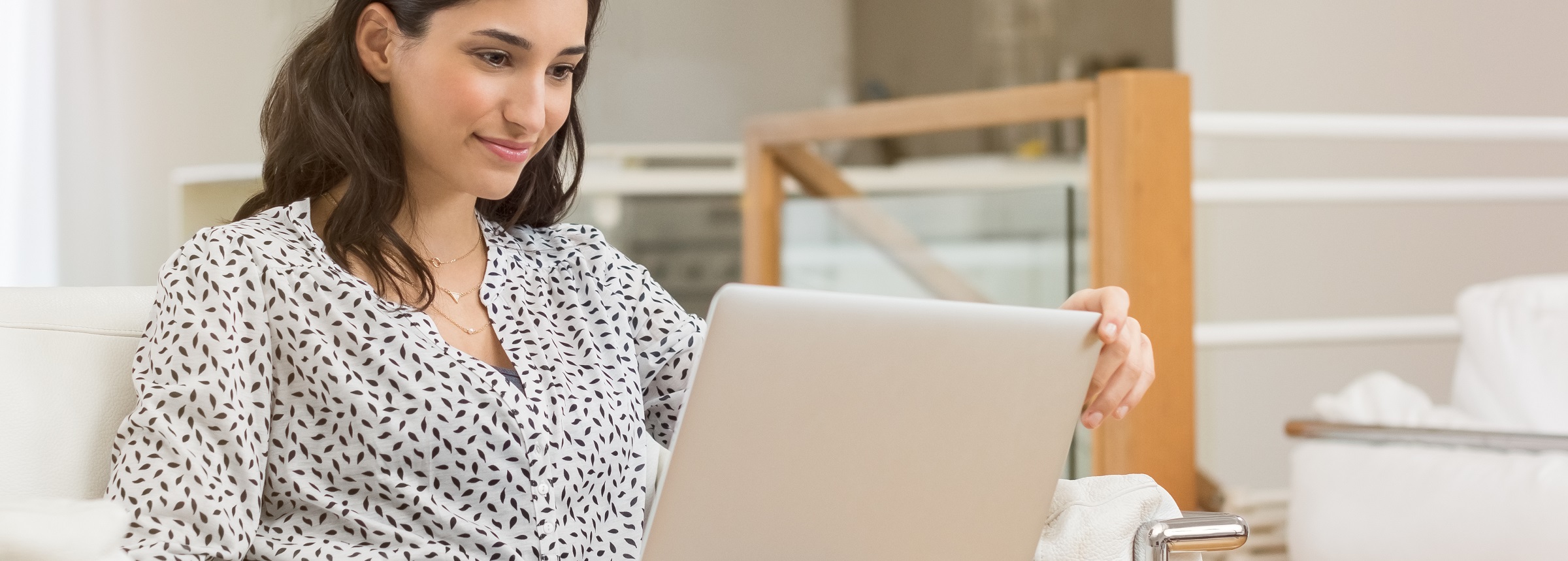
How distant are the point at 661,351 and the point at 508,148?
304 mm

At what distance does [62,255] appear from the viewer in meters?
2.48

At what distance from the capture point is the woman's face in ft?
3.77

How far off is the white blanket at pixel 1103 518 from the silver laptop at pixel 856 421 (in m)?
0.25

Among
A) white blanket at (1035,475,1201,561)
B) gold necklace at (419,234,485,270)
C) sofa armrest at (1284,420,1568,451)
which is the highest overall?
gold necklace at (419,234,485,270)

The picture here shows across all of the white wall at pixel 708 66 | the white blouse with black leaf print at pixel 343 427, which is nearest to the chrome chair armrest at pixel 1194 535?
the white blouse with black leaf print at pixel 343 427

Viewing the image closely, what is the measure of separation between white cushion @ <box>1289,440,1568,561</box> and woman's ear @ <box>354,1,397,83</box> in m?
1.52

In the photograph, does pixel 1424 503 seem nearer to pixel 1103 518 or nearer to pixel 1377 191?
pixel 1377 191

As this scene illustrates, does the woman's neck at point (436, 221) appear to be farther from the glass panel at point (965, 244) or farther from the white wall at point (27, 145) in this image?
the white wall at point (27, 145)

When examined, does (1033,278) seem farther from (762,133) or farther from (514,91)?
(514,91)

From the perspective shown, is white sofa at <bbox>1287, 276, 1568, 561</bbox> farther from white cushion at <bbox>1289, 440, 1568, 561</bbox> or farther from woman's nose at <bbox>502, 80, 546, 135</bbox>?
woman's nose at <bbox>502, 80, 546, 135</bbox>

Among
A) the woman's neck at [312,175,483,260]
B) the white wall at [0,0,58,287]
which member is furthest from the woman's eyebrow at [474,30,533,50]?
the white wall at [0,0,58,287]

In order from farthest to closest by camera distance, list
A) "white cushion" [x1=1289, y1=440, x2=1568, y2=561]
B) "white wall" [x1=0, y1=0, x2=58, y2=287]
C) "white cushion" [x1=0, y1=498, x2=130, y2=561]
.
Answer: "white wall" [x1=0, y1=0, x2=58, y2=287] → "white cushion" [x1=1289, y1=440, x2=1568, y2=561] → "white cushion" [x1=0, y1=498, x2=130, y2=561]

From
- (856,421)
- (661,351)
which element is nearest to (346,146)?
(661,351)

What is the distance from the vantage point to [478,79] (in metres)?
1.15
